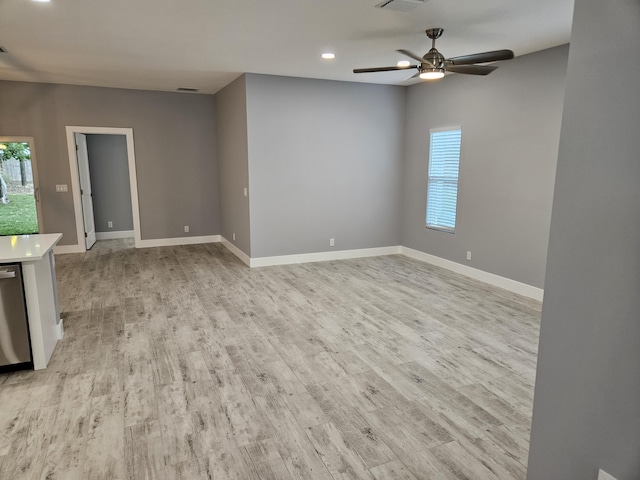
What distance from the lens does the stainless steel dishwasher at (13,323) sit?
2.79 meters

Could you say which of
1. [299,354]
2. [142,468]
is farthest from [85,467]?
[299,354]

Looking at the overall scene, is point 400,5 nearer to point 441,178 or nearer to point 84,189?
point 441,178

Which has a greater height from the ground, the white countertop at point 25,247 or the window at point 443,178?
the window at point 443,178

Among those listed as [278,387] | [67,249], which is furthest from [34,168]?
[278,387]

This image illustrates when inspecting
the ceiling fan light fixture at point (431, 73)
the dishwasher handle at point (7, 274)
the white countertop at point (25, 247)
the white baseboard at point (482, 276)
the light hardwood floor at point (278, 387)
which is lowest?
the light hardwood floor at point (278, 387)

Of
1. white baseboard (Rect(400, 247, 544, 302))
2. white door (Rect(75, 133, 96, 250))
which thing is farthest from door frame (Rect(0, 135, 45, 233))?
white baseboard (Rect(400, 247, 544, 302))

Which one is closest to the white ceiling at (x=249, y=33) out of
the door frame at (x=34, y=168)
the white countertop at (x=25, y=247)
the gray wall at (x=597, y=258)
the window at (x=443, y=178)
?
the door frame at (x=34, y=168)

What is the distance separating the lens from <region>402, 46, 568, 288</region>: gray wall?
14.7 feet

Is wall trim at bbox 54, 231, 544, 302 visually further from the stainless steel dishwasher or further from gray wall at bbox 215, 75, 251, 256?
the stainless steel dishwasher

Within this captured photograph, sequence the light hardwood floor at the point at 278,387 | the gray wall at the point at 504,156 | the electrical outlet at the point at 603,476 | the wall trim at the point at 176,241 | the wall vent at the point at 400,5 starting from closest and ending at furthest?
the electrical outlet at the point at 603,476, the light hardwood floor at the point at 278,387, the wall vent at the point at 400,5, the gray wall at the point at 504,156, the wall trim at the point at 176,241

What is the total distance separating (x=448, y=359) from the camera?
3242 millimetres

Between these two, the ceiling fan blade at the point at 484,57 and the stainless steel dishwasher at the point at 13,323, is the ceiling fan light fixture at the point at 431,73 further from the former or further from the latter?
the stainless steel dishwasher at the point at 13,323

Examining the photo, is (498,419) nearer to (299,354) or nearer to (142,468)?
(299,354)

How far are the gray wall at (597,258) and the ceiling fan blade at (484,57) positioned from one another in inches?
88.7
